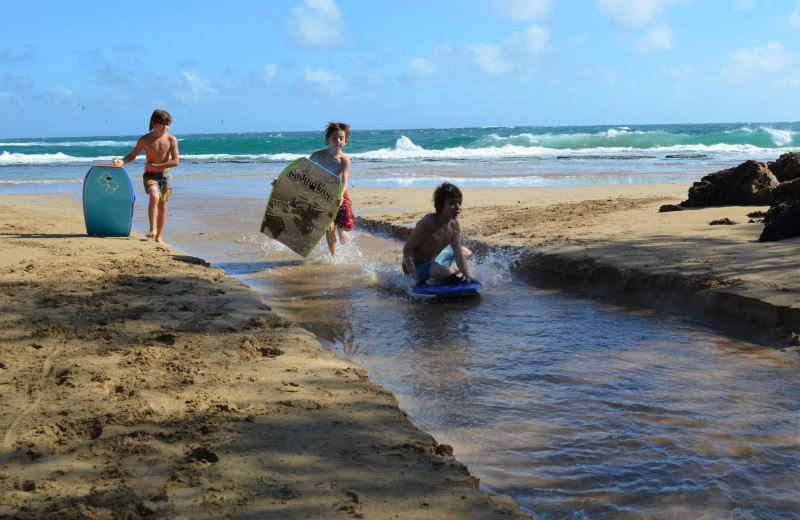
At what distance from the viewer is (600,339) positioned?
5.23 m

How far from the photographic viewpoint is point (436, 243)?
684 centimetres

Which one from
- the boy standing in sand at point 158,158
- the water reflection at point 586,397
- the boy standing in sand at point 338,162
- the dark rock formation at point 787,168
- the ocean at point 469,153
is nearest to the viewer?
the water reflection at point 586,397

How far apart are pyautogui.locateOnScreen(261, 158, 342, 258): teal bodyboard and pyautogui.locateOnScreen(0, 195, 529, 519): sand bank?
2.69 meters

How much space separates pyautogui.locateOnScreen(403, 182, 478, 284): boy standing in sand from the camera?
6.73 metres

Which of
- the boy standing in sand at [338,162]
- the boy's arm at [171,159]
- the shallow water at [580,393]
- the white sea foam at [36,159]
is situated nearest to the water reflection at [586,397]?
the shallow water at [580,393]

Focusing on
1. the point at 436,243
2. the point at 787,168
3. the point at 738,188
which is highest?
the point at 787,168

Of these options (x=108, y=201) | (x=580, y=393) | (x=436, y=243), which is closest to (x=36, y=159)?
(x=108, y=201)

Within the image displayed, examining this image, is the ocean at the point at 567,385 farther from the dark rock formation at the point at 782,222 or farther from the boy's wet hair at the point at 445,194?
the dark rock formation at the point at 782,222

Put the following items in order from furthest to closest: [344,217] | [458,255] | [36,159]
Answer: [36,159]
[344,217]
[458,255]

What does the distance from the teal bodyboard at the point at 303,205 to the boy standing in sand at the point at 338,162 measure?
0.65 ft

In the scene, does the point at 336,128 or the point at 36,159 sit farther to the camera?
the point at 36,159

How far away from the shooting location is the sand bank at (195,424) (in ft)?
8.29

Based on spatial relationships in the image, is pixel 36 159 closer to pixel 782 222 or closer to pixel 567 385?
pixel 782 222

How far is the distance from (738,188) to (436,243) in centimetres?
573
